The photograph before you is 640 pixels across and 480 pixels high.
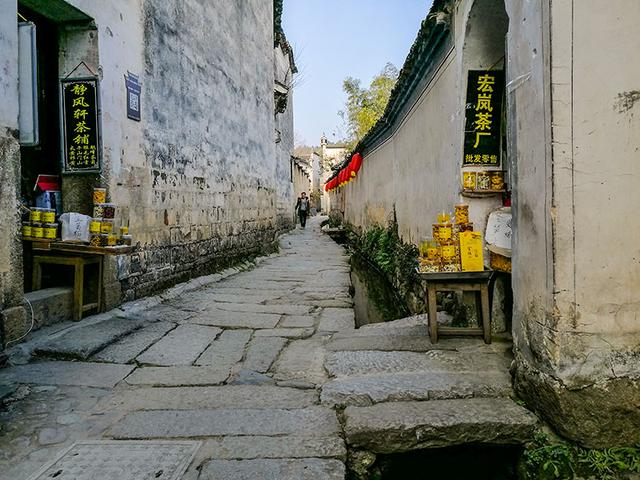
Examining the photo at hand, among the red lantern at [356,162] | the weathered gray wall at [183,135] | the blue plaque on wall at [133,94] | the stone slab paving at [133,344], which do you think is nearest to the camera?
the stone slab paving at [133,344]

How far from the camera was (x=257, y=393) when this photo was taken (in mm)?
3379

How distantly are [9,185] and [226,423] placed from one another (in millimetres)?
2726

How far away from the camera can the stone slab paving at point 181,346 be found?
4.10 m

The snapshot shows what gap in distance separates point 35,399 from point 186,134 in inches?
208

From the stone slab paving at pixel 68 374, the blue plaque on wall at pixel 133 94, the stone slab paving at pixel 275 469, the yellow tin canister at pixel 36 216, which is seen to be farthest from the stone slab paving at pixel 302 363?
the blue plaque on wall at pixel 133 94

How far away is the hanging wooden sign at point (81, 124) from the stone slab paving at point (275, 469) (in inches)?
155

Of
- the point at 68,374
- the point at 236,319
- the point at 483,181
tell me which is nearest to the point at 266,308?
the point at 236,319

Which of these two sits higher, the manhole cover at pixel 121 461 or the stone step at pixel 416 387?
the stone step at pixel 416 387

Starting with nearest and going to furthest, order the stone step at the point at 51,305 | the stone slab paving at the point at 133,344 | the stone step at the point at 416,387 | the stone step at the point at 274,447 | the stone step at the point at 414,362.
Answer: the stone step at the point at 274,447 < the stone step at the point at 416,387 < the stone step at the point at 414,362 < the stone slab paving at the point at 133,344 < the stone step at the point at 51,305

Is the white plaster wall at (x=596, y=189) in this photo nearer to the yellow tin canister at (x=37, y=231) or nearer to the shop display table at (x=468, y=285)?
the shop display table at (x=468, y=285)

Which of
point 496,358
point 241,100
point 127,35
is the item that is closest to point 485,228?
point 496,358

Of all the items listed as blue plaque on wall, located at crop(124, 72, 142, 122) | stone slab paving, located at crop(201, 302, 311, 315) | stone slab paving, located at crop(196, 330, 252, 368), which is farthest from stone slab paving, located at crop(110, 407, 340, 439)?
blue plaque on wall, located at crop(124, 72, 142, 122)

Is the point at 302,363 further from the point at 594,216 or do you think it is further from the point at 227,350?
the point at 594,216

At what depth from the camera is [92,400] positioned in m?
3.30
